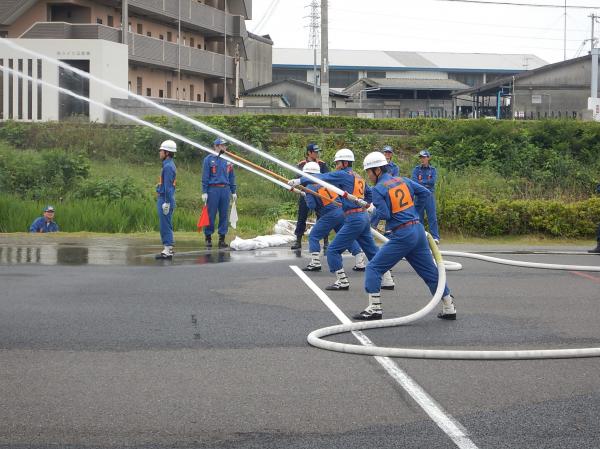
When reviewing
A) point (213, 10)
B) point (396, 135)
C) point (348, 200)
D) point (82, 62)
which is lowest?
point (348, 200)

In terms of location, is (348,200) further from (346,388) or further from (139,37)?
(139,37)

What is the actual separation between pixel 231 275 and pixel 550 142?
1797cm

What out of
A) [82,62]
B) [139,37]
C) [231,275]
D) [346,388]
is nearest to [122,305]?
[231,275]

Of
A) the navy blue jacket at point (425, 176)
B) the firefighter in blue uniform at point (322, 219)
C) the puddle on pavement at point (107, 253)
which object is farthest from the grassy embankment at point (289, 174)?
the firefighter in blue uniform at point (322, 219)

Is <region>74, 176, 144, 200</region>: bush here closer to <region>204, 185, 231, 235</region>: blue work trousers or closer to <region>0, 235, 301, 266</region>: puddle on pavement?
<region>0, 235, 301, 266</region>: puddle on pavement

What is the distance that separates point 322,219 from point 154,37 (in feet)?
94.3

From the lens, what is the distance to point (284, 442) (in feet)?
19.4

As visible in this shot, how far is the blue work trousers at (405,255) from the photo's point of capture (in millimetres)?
10234

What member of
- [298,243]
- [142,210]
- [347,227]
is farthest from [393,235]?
[142,210]

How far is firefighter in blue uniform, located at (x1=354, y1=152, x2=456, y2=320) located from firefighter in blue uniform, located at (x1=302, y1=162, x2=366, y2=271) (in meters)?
3.02

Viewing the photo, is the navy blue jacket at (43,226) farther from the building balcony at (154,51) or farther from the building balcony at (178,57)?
the building balcony at (178,57)

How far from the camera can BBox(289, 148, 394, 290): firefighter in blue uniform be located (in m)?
12.5

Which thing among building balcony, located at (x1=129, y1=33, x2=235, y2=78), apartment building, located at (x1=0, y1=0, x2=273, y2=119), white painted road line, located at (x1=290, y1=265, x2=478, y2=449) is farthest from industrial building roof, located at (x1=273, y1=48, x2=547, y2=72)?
white painted road line, located at (x1=290, y1=265, x2=478, y2=449)

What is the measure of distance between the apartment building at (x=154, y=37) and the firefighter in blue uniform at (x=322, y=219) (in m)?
17.3
